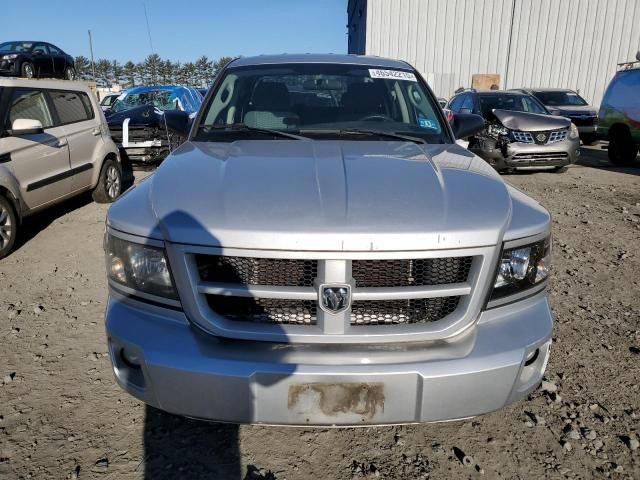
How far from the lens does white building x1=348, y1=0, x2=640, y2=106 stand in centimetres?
2175

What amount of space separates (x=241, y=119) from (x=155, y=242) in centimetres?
150

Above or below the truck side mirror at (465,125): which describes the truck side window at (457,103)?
below

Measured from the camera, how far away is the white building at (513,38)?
21.8 m

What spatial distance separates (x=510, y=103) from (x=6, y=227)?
9508 millimetres

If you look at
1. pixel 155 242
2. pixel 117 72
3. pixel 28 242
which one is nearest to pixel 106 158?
pixel 28 242

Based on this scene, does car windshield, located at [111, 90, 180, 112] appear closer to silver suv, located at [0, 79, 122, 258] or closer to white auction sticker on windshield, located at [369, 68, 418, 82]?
silver suv, located at [0, 79, 122, 258]

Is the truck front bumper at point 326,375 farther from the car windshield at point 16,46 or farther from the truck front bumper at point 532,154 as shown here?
the car windshield at point 16,46

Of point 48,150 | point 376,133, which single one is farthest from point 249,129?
point 48,150

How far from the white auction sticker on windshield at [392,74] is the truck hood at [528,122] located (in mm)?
5952

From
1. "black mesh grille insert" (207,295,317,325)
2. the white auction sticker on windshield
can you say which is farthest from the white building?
"black mesh grille insert" (207,295,317,325)

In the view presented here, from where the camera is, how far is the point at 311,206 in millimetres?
1821

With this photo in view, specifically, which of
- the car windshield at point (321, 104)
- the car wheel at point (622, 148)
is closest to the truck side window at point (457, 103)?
the car wheel at point (622, 148)

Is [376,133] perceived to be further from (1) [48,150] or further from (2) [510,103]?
(2) [510,103]

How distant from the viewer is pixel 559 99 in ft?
45.7
